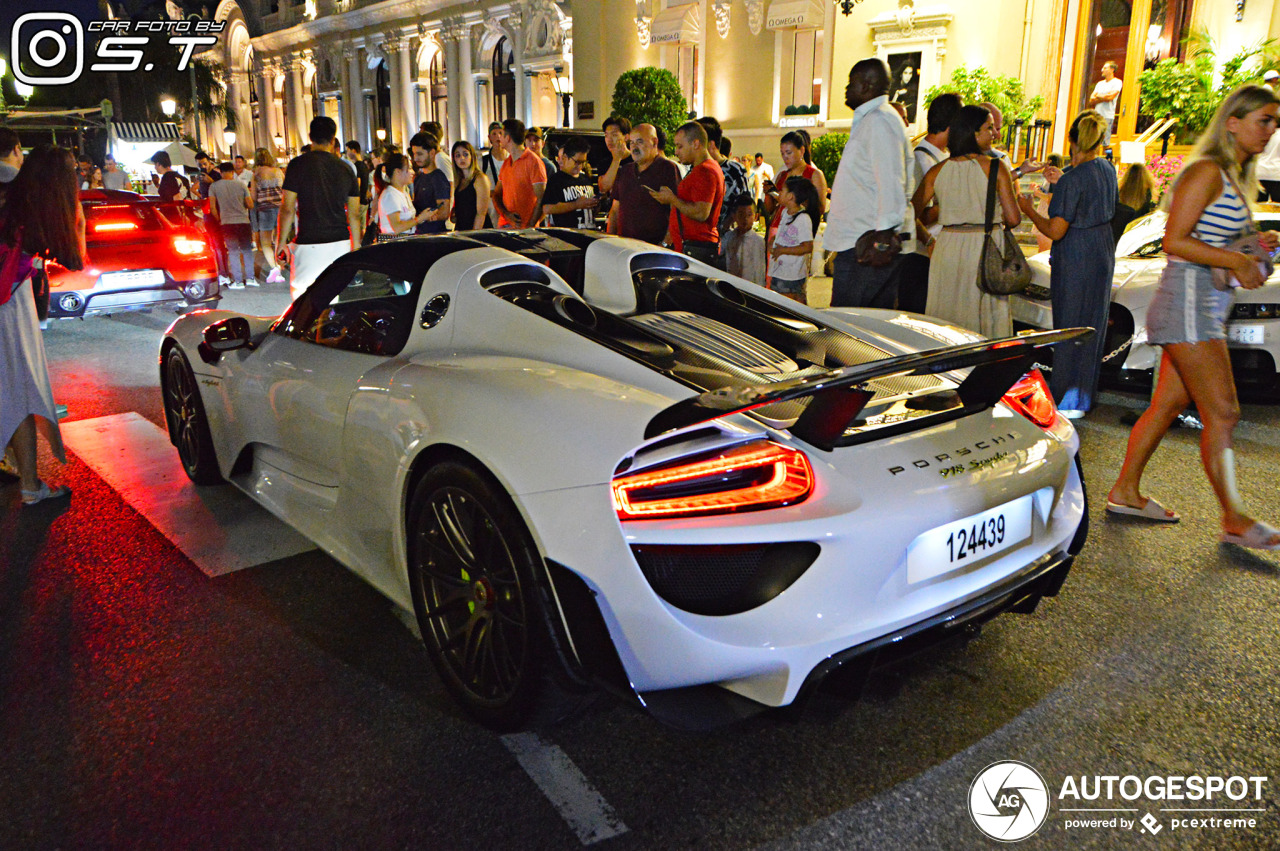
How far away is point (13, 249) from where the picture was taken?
13.6 feet

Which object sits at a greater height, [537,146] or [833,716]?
[537,146]

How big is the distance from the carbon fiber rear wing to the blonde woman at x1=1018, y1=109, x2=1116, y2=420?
309 centimetres

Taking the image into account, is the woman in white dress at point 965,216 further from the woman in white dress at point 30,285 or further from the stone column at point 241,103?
the stone column at point 241,103

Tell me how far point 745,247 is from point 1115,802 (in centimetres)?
563

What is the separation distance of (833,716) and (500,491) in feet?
3.62

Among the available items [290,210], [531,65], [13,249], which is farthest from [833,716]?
[531,65]

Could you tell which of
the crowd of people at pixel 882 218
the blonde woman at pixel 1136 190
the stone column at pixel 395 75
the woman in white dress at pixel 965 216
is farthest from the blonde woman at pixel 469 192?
the stone column at pixel 395 75

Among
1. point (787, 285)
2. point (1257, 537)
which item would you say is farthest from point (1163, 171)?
point (1257, 537)

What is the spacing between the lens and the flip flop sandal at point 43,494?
4.35m

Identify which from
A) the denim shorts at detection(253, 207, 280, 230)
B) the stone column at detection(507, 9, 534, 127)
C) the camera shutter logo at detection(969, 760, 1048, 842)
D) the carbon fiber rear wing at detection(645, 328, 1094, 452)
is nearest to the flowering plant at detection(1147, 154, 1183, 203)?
the carbon fiber rear wing at detection(645, 328, 1094, 452)

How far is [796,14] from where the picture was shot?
25781mm

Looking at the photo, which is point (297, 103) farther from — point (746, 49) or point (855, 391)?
point (855, 391)

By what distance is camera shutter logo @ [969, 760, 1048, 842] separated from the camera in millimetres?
2074

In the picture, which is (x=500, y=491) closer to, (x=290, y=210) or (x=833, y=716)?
(x=833, y=716)
